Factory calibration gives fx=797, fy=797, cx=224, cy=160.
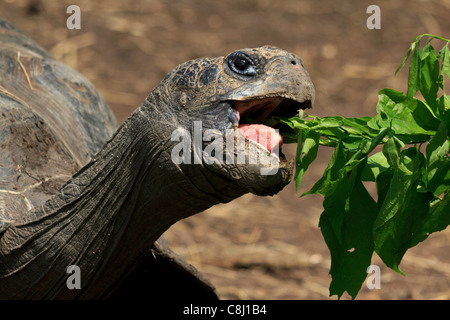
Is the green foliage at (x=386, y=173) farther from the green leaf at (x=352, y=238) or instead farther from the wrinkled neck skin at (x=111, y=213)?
the wrinkled neck skin at (x=111, y=213)

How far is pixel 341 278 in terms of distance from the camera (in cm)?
258

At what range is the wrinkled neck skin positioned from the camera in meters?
2.69

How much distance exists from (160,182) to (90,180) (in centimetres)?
32

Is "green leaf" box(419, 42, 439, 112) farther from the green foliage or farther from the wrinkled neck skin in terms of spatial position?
the wrinkled neck skin

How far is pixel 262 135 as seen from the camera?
2.51 m

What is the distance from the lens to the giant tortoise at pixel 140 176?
2.53 metres

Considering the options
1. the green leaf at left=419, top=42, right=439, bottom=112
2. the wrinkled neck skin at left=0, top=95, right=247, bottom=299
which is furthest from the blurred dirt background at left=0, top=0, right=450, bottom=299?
the green leaf at left=419, top=42, right=439, bottom=112

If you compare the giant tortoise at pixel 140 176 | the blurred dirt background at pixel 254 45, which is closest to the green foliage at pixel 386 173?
the giant tortoise at pixel 140 176

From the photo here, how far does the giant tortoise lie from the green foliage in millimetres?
165

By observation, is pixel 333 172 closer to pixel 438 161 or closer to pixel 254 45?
pixel 438 161

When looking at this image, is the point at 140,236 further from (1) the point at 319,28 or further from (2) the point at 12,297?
(1) the point at 319,28

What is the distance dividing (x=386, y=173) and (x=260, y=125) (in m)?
0.45

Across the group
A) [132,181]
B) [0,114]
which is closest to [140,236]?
[132,181]

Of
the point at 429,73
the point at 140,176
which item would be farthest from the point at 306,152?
the point at 140,176
